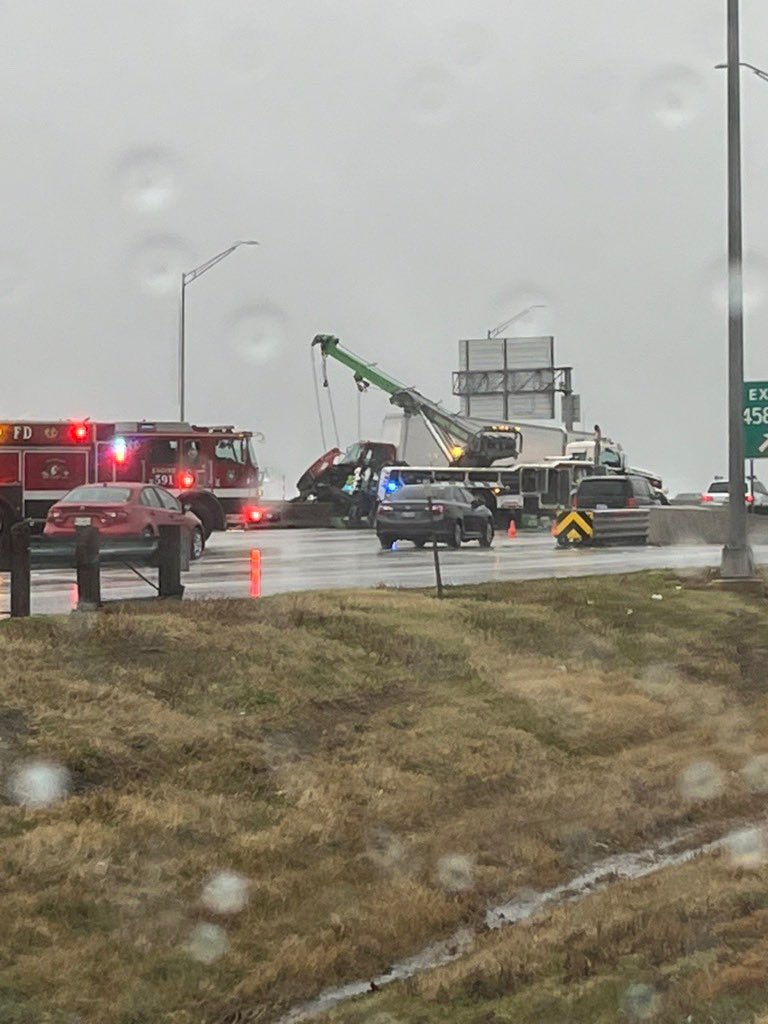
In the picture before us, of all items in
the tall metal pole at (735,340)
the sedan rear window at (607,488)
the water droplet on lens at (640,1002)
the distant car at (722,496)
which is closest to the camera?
the water droplet on lens at (640,1002)

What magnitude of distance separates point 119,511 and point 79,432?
8.53 meters

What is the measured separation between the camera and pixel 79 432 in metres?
32.9

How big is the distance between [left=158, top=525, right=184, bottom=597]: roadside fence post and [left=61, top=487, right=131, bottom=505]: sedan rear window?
35.2ft

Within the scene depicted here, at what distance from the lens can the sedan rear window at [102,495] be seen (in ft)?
82.6

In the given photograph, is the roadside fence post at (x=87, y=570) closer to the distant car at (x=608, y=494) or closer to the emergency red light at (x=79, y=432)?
the emergency red light at (x=79, y=432)

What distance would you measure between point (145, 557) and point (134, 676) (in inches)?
244

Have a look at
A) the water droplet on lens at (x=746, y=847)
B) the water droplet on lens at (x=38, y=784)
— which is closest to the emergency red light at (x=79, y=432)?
the water droplet on lens at (x=38, y=784)

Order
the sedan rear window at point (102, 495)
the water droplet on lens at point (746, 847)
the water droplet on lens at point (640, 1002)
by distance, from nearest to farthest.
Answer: the water droplet on lens at point (640, 1002), the water droplet on lens at point (746, 847), the sedan rear window at point (102, 495)

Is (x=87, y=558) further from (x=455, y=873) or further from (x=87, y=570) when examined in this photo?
(x=455, y=873)

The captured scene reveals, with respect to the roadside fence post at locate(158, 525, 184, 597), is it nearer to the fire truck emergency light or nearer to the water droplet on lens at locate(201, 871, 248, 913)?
the water droplet on lens at locate(201, 871, 248, 913)

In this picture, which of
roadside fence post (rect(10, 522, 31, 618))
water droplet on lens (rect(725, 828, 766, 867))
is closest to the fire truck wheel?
roadside fence post (rect(10, 522, 31, 618))

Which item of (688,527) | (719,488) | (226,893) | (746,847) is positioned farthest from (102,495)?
(719,488)

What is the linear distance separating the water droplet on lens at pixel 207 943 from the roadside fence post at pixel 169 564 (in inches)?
290

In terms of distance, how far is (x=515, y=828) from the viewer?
911 cm
